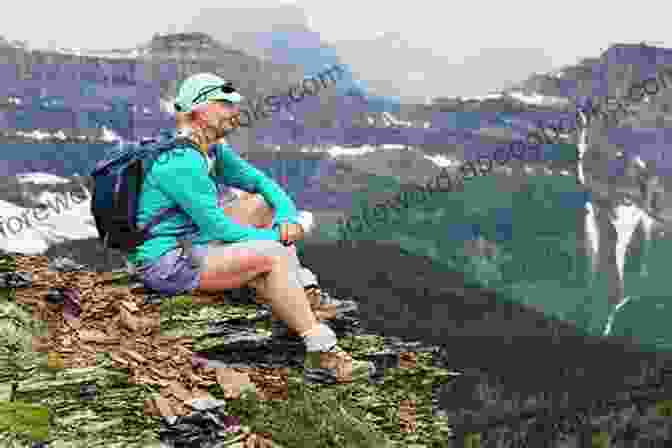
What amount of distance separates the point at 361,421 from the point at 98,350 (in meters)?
3.09

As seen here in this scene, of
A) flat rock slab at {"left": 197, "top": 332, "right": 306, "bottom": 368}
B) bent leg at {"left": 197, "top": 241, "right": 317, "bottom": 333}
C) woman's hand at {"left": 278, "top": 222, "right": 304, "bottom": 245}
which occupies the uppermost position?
woman's hand at {"left": 278, "top": 222, "right": 304, "bottom": 245}

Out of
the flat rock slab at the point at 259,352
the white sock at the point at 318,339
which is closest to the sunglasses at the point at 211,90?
the flat rock slab at the point at 259,352

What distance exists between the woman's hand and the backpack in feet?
4.29

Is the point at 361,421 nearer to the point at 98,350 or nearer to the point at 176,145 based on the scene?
the point at 98,350

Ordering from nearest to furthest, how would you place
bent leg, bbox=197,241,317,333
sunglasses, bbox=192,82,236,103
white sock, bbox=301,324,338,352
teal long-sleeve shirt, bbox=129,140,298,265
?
teal long-sleeve shirt, bbox=129,140,298,265, sunglasses, bbox=192,82,236,103, bent leg, bbox=197,241,317,333, white sock, bbox=301,324,338,352

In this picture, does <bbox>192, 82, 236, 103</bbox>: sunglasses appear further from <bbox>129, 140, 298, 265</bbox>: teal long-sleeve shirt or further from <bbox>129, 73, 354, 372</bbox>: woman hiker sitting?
<bbox>129, 140, 298, 265</bbox>: teal long-sleeve shirt

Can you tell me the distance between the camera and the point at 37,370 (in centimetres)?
827

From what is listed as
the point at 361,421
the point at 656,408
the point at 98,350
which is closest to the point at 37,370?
the point at 98,350

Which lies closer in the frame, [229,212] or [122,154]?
[122,154]

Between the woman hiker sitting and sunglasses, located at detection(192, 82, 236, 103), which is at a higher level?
sunglasses, located at detection(192, 82, 236, 103)

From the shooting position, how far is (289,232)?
9789mm

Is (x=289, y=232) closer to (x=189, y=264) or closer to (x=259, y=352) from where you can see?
(x=189, y=264)

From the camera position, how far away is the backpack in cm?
913

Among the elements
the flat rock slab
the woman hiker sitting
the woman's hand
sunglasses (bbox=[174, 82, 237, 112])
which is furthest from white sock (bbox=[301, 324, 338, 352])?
sunglasses (bbox=[174, 82, 237, 112])
